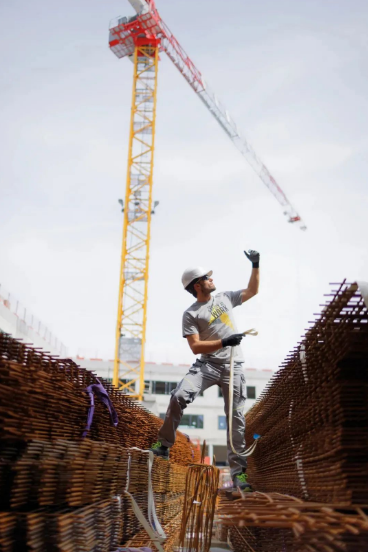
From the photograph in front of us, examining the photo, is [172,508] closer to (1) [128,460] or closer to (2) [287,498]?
(1) [128,460]

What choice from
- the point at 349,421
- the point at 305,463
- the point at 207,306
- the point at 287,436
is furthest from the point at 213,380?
the point at 349,421

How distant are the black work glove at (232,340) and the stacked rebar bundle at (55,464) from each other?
1.22 meters

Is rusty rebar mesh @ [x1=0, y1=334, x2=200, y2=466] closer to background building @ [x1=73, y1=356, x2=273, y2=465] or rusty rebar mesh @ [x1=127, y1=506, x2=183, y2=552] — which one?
rusty rebar mesh @ [x1=127, y1=506, x2=183, y2=552]

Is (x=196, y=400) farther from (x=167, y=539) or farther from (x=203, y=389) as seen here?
(x=203, y=389)

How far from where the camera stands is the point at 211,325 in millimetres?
6012

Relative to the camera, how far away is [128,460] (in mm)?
4832

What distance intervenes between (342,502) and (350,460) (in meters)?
0.19

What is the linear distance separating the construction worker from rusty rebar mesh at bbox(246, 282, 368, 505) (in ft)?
3.45

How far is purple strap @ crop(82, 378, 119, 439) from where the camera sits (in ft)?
14.3

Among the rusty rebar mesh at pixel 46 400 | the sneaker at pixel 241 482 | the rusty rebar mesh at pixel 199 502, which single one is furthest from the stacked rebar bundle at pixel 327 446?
the rusty rebar mesh at pixel 46 400

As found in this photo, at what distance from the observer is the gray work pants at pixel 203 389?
5695 millimetres

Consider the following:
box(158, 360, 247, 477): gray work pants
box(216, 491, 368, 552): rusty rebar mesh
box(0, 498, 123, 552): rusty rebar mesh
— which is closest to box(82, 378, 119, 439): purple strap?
box(0, 498, 123, 552): rusty rebar mesh

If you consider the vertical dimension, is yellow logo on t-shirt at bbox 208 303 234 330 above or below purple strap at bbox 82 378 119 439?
above

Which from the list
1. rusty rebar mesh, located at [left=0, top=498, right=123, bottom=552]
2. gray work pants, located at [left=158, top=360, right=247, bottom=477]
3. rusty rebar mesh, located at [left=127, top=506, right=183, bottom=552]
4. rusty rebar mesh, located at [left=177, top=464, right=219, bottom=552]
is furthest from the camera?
gray work pants, located at [left=158, top=360, right=247, bottom=477]
